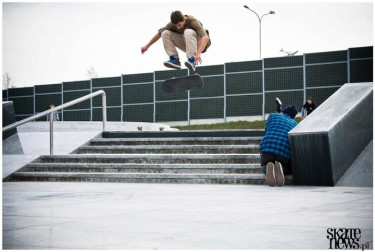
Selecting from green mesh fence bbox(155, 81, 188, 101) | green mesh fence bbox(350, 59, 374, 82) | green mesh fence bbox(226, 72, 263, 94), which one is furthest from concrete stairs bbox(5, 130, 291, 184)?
green mesh fence bbox(155, 81, 188, 101)

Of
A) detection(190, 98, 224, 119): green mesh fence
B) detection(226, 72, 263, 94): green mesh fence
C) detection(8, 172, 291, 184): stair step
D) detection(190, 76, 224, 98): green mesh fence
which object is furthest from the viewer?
detection(190, 76, 224, 98): green mesh fence

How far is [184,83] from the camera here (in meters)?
8.77

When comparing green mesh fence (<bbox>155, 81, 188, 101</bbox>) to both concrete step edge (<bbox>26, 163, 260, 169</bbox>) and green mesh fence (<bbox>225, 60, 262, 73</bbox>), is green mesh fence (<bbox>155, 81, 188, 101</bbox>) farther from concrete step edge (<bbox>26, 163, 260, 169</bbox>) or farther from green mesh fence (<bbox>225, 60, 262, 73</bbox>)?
concrete step edge (<bbox>26, 163, 260, 169</bbox>)

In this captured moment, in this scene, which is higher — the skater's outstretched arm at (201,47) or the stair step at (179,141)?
the skater's outstretched arm at (201,47)

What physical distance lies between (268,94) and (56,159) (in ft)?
85.4

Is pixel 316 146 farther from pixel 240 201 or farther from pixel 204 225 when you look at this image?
pixel 204 225

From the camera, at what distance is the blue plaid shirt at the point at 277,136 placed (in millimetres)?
8039

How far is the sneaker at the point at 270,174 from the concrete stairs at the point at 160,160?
33 cm

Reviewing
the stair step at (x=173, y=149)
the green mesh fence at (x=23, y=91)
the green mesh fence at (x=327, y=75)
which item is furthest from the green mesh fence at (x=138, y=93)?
the stair step at (x=173, y=149)

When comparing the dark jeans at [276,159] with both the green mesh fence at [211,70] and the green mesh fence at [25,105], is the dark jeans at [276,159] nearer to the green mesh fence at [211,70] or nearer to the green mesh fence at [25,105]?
the green mesh fence at [211,70]

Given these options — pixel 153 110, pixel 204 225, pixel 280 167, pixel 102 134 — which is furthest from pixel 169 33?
pixel 153 110

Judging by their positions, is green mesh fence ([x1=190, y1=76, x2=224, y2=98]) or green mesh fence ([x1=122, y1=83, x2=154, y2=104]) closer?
green mesh fence ([x1=190, y1=76, x2=224, y2=98])

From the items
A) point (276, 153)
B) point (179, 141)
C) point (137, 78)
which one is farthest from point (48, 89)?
point (276, 153)

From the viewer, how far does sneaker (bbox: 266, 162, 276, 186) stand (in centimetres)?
806
